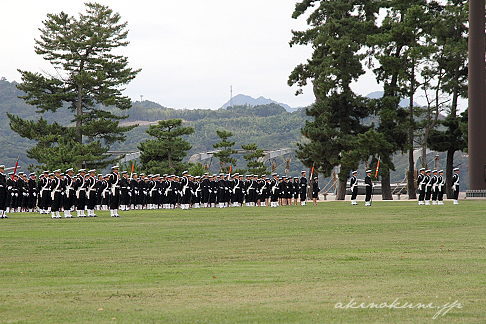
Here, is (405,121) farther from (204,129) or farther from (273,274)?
(204,129)

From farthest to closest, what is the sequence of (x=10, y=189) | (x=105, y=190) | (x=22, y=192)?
(x=22, y=192), (x=105, y=190), (x=10, y=189)

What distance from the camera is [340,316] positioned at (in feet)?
21.4

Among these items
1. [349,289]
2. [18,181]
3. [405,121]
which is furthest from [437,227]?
[405,121]

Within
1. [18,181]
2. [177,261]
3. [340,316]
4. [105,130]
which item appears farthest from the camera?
[105,130]

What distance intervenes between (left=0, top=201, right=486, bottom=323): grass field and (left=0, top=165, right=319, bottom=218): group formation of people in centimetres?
1100

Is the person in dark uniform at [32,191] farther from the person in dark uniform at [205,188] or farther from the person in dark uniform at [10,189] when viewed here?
the person in dark uniform at [205,188]

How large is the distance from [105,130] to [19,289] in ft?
163

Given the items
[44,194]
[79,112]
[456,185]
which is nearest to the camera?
[44,194]

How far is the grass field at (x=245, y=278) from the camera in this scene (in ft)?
22.0

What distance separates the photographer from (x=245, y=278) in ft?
29.5

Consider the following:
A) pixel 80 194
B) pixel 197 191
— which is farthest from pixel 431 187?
pixel 80 194

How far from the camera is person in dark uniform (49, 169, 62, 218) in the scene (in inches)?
1042

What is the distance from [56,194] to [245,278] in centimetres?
1919

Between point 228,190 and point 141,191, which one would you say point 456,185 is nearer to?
point 228,190
